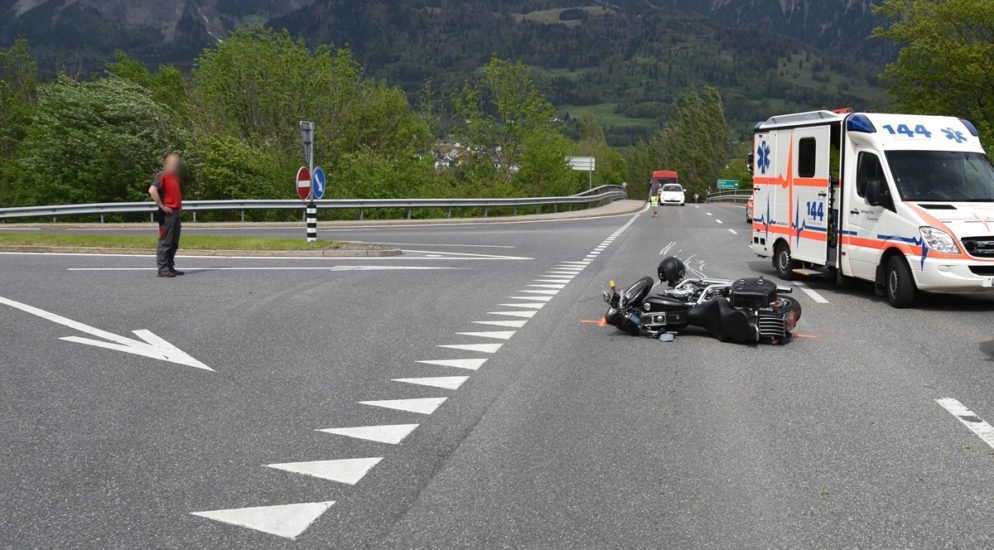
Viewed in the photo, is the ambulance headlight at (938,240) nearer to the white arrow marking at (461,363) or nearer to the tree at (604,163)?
the white arrow marking at (461,363)

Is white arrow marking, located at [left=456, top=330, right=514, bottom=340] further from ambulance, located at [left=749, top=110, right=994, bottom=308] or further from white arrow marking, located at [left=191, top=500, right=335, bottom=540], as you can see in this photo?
ambulance, located at [left=749, top=110, right=994, bottom=308]

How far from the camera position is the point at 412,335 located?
33.2 ft

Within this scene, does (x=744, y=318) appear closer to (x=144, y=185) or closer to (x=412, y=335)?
(x=412, y=335)

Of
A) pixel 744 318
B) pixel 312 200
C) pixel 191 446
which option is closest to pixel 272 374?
pixel 191 446

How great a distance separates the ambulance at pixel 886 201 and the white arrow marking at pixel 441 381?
702 centimetres

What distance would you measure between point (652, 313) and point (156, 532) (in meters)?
6.52

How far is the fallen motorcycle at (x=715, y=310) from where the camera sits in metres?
9.56

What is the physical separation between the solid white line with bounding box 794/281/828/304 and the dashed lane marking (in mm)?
9238

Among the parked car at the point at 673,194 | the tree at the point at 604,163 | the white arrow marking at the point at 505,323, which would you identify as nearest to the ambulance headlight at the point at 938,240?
the white arrow marking at the point at 505,323

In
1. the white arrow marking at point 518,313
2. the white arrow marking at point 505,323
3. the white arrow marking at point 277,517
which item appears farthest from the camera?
the white arrow marking at point 518,313

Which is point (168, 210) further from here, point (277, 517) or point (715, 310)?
point (277, 517)

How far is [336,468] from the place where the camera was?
533 cm

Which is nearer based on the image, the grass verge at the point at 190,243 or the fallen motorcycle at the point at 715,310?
the fallen motorcycle at the point at 715,310

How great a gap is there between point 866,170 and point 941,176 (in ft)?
3.12
